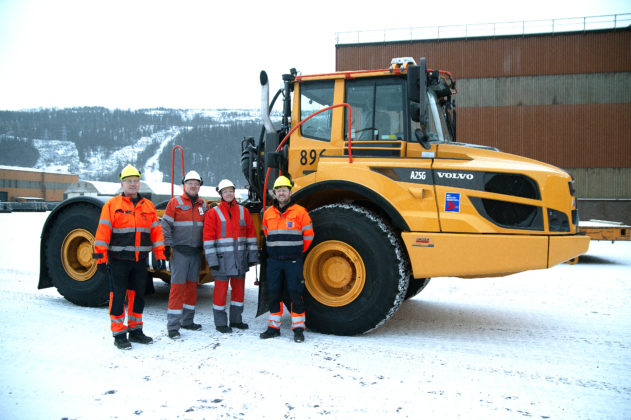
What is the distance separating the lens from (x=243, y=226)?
540 cm

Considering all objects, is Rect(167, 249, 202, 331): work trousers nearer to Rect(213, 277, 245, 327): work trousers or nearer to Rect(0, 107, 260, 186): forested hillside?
Rect(213, 277, 245, 327): work trousers

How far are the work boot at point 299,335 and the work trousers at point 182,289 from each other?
1.29 meters

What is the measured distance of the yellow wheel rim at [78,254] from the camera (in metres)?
6.31

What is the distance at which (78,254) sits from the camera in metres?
6.41

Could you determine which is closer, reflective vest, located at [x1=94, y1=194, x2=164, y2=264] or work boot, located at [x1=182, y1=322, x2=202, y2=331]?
reflective vest, located at [x1=94, y1=194, x2=164, y2=264]

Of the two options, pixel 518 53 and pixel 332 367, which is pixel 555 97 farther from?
pixel 332 367

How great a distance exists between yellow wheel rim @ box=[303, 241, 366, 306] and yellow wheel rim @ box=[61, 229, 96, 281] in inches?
124

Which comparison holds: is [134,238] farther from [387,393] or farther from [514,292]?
[514,292]

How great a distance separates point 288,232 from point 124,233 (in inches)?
64.9

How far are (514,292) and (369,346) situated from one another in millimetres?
4097

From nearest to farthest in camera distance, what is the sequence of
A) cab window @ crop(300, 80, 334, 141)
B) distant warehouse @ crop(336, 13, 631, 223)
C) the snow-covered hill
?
1. cab window @ crop(300, 80, 334, 141)
2. distant warehouse @ crop(336, 13, 631, 223)
3. the snow-covered hill

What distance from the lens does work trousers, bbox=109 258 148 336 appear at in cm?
464

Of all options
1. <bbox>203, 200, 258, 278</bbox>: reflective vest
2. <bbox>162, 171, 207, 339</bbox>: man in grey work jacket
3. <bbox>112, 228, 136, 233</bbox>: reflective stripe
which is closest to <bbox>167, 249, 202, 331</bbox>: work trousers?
<bbox>162, 171, 207, 339</bbox>: man in grey work jacket

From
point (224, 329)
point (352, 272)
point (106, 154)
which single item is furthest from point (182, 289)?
point (106, 154)
